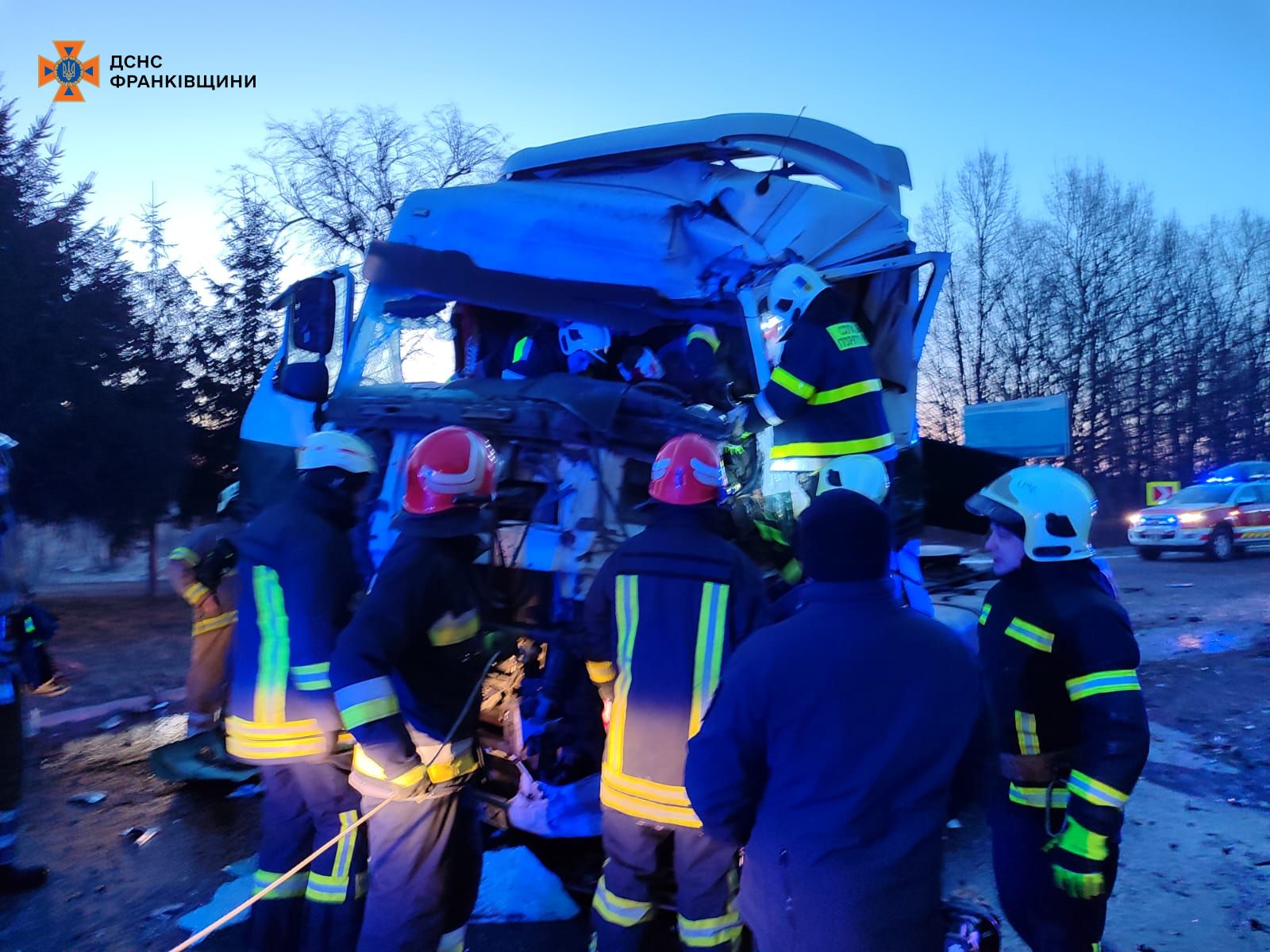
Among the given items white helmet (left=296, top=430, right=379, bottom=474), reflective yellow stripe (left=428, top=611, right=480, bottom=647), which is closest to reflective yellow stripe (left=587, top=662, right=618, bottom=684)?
reflective yellow stripe (left=428, top=611, right=480, bottom=647)

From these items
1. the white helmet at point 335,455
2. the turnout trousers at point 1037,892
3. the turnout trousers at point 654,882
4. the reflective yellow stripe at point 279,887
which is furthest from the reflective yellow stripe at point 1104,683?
the reflective yellow stripe at point 279,887

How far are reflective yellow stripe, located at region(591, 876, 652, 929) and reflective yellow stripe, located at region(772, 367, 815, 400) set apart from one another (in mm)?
2141

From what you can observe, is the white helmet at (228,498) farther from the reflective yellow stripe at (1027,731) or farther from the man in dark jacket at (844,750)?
the reflective yellow stripe at (1027,731)

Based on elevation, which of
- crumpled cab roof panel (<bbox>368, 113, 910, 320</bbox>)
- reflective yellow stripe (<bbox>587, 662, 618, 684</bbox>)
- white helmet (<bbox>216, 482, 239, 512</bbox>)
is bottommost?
reflective yellow stripe (<bbox>587, 662, 618, 684</bbox>)

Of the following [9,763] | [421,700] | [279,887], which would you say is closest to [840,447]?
[421,700]

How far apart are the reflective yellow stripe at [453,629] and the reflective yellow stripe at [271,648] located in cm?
61

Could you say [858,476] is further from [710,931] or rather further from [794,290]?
[710,931]

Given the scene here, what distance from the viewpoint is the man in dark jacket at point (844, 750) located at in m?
1.89

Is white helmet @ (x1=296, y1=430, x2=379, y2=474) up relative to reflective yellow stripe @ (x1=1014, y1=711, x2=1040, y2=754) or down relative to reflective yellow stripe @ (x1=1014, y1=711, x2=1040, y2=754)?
up

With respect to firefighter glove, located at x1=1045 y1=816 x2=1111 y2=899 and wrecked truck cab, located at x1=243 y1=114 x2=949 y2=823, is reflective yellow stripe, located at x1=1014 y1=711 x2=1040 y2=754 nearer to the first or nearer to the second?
firefighter glove, located at x1=1045 y1=816 x2=1111 y2=899

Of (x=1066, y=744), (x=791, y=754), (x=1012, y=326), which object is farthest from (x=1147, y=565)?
(x=791, y=754)

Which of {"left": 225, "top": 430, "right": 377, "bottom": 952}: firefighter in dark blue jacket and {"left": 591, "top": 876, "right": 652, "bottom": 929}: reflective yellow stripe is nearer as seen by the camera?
{"left": 591, "top": 876, "right": 652, "bottom": 929}: reflective yellow stripe

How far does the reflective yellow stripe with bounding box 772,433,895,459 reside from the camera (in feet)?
13.5

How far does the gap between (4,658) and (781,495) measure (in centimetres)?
354
